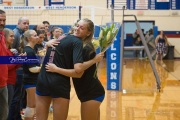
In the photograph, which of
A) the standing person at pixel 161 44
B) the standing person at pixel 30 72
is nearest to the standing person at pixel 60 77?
the standing person at pixel 30 72

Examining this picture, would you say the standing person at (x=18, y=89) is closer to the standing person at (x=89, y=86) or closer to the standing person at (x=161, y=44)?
the standing person at (x=89, y=86)

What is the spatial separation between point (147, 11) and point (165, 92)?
1034 centimetres

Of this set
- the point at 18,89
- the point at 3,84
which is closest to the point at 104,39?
the point at 3,84

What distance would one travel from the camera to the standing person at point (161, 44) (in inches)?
683

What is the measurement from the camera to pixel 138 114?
637 centimetres

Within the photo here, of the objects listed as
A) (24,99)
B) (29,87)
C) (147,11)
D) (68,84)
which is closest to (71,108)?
(24,99)

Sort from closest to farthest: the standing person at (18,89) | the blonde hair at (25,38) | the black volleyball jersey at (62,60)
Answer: the black volleyball jersey at (62,60) → the blonde hair at (25,38) → the standing person at (18,89)

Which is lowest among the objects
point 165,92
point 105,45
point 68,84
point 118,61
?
point 165,92

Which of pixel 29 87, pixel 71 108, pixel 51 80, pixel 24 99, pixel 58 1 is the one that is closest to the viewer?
pixel 51 80

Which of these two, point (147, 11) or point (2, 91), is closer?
point (2, 91)

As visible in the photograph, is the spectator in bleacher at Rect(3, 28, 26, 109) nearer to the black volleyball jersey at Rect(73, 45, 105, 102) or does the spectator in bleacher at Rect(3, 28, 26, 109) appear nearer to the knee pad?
the knee pad

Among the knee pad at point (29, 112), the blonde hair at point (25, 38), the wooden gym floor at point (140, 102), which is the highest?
the blonde hair at point (25, 38)

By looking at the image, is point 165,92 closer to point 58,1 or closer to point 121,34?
point 121,34

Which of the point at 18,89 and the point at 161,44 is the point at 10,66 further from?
the point at 161,44
